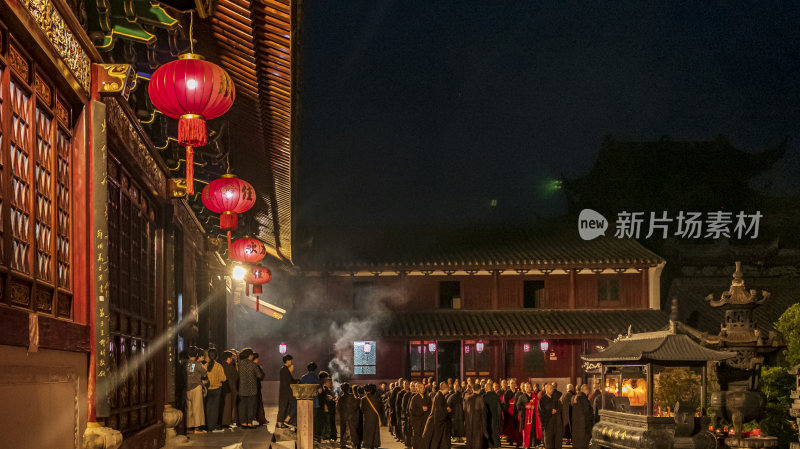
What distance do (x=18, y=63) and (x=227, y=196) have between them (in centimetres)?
587

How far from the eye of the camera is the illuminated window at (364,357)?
3128 cm

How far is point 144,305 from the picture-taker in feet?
34.7

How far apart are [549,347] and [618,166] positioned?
1644 centimetres

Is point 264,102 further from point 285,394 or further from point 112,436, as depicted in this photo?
point 285,394

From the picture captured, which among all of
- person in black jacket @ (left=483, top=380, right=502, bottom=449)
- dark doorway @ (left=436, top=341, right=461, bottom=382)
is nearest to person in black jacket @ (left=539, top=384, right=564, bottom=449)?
person in black jacket @ (left=483, top=380, right=502, bottom=449)

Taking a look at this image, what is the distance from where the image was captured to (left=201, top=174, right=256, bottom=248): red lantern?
1111 centimetres

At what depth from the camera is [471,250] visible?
33781 mm

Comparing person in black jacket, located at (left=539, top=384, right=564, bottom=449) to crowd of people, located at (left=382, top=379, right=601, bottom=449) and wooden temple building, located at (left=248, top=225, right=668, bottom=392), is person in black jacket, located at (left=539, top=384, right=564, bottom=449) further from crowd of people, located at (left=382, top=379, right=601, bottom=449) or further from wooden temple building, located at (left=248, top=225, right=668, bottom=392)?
wooden temple building, located at (left=248, top=225, right=668, bottom=392)


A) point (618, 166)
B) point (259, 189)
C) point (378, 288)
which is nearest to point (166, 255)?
point (259, 189)

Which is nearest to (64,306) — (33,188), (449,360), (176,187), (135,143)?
(33,188)

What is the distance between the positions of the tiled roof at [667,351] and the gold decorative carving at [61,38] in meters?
13.3

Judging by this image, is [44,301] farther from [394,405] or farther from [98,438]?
[394,405]

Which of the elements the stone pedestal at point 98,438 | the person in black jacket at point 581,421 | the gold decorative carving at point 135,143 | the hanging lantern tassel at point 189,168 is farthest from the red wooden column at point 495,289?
the stone pedestal at point 98,438

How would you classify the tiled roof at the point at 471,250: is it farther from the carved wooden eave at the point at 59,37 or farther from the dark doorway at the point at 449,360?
the carved wooden eave at the point at 59,37
